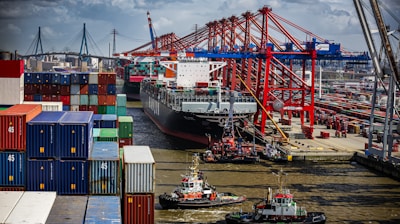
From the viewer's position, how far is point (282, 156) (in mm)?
36375

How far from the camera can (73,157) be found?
18453 millimetres

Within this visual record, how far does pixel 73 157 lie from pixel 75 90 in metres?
20.3

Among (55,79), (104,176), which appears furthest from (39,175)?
(55,79)

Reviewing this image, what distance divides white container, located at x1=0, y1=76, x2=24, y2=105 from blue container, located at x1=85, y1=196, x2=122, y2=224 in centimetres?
648

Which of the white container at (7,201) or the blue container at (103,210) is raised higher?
the white container at (7,201)

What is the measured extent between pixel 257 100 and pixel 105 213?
28664 mm

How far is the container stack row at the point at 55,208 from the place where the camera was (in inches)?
584

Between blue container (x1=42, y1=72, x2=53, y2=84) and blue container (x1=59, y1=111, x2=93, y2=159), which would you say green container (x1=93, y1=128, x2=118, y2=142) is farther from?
blue container (x1=42, y1=72, x2=53, y2=84)

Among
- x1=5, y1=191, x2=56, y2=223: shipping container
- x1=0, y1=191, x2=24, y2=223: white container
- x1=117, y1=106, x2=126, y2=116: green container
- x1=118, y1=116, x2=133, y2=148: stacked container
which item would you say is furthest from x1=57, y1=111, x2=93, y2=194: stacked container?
x1=117, y1=106, x2=126, y2=116: green container

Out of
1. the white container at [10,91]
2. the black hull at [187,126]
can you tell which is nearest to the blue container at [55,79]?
the black hull at [187,126]

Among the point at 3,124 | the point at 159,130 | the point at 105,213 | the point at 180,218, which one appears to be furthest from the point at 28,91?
the point at 105,213

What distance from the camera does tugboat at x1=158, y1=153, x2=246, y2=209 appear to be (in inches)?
972

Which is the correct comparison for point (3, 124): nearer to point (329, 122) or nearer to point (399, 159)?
point (399, 159)

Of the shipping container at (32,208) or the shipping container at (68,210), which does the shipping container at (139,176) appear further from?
the shipping container at (32,208)
